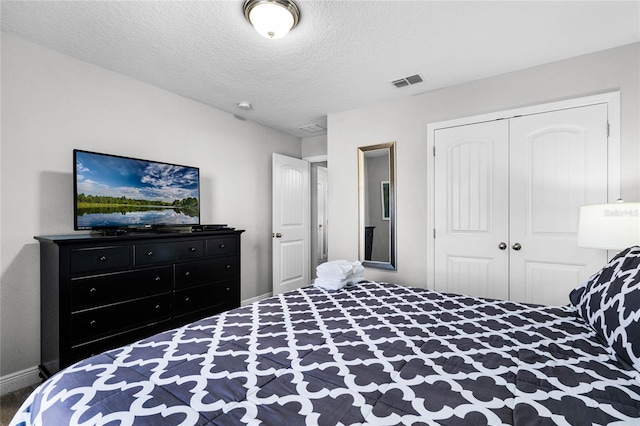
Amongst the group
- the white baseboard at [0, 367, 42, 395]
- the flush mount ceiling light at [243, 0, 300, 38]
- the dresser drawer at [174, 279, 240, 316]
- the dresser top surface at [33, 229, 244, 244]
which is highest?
the flush mount ceiling light at [243, 0, 300, 38]

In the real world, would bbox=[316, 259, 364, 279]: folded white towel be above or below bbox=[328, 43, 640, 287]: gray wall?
below

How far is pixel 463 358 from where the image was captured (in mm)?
1150

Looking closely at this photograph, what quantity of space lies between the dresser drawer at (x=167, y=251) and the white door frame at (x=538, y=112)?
2377mm

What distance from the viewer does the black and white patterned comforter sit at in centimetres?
82

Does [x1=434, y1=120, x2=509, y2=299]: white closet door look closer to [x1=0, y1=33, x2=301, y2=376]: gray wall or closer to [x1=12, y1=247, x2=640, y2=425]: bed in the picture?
[x1=12, y1=247, x2=640, y2=425]: bed

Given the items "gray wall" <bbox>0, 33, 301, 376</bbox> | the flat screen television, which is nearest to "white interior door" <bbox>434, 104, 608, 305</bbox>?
the flat screen television

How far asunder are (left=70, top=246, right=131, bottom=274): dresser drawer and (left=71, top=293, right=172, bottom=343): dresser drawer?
301 millimetres

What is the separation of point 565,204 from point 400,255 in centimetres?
155

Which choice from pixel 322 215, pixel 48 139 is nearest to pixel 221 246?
pixel 48 139

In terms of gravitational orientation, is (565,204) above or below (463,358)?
above

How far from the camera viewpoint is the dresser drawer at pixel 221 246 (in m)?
2.98

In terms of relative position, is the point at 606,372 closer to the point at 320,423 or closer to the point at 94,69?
the point at 320,423

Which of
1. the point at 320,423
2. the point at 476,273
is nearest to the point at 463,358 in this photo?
the point at 320,423

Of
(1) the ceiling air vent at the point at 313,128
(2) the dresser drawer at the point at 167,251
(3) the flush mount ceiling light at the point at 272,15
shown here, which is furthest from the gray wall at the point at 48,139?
(3) the flush mount ceiling light at the point at 272,15
